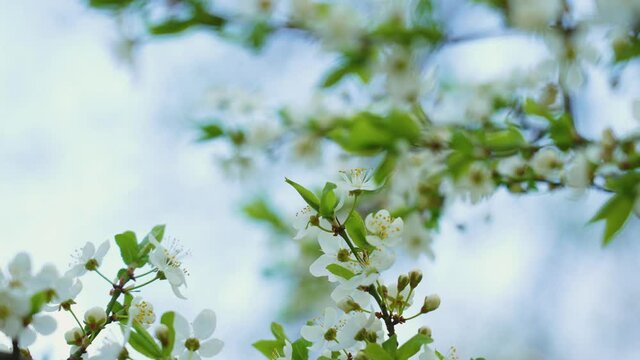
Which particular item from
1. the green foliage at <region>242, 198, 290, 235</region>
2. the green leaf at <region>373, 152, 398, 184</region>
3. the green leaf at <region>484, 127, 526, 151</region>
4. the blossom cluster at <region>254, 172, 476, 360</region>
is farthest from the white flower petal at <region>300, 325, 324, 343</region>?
the green foliage at <region>242, 198, 290, 235</region>

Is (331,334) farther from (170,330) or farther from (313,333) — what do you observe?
(170,330)

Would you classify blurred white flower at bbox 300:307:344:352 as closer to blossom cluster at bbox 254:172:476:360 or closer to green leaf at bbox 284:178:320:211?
blossom cluster at bbox 254:172:476:360

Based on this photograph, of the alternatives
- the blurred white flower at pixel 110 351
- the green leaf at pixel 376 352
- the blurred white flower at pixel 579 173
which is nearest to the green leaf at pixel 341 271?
the green leaf at pixel 376 352

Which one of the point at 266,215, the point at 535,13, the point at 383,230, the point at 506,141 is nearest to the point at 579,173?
the point at 506,141

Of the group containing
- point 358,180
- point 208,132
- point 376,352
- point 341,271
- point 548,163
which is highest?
point 208,132

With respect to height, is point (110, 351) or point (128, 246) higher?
point (128, 246)

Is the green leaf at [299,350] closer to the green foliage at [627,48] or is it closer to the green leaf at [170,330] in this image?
the green leaf at [170,330]
